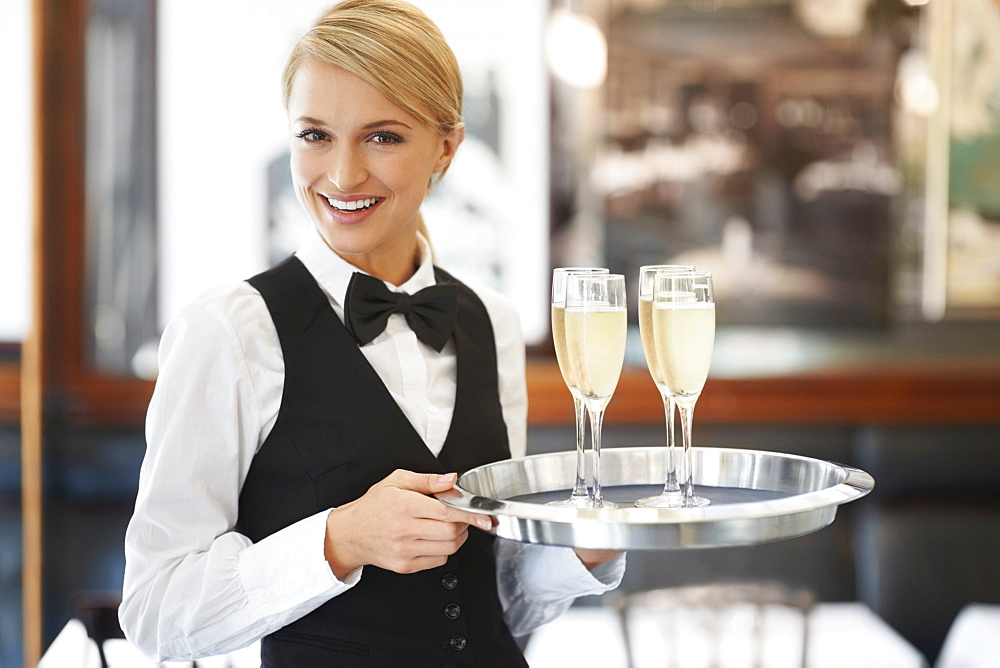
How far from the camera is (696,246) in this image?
12.9 ft

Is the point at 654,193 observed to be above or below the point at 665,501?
above

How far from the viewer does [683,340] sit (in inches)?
51.0

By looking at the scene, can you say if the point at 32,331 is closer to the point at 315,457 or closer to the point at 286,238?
the point at 286,238

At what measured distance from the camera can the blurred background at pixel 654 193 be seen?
368cm

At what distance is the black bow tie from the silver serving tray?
0.26 metres

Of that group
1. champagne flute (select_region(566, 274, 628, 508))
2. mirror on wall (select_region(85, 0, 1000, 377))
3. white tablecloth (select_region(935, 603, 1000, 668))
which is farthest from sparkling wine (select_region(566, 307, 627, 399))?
mirror on wall (select_region(85, 0, 1000, 377))

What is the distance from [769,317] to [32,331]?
8.50 ft

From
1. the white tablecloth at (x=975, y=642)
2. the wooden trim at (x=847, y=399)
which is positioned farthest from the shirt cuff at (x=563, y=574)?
the wooden trim at (x=847, y=399)

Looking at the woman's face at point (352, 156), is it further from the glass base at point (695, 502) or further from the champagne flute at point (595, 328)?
the glass base at point (695, 502)

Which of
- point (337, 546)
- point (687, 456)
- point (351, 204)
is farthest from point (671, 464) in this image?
point (351, 204)

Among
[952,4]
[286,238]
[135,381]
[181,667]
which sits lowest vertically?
[181,667]

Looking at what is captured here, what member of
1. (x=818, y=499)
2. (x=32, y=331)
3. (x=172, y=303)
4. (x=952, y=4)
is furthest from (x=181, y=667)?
(x=952, y=4)

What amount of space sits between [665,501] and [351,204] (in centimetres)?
60

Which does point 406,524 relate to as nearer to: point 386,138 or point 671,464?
point 671,464
